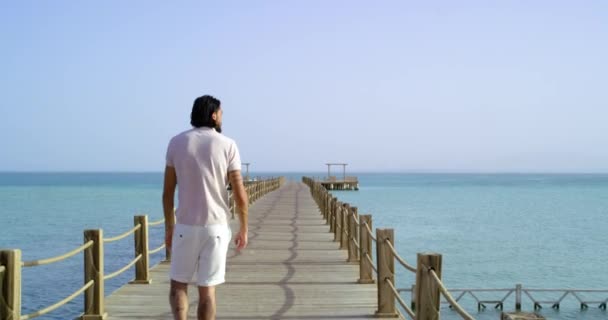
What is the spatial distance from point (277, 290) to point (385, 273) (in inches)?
84.6

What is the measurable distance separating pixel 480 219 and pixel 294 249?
54.7 m

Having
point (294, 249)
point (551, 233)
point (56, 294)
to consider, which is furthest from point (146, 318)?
point (551, 233)

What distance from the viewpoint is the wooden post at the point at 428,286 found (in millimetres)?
4988

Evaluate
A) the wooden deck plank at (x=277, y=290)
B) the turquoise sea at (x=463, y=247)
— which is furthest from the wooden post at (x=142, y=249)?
the turquoise sea at (x=463, y=247)

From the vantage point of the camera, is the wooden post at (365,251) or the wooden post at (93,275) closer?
the wooden post at (93,275)

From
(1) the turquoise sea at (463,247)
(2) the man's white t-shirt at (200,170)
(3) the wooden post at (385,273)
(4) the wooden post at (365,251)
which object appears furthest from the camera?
(1) the turquoise sea at (463,247)

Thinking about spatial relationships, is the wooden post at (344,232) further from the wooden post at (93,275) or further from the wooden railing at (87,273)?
the wooden post at (93,275)

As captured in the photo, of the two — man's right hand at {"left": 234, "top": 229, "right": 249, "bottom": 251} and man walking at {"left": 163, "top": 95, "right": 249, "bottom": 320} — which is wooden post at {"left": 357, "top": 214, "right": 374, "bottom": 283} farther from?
man walking at {"left": 163, "top": 95, "right": 249, "bottom": 320}

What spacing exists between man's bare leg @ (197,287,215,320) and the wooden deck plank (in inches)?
85.6

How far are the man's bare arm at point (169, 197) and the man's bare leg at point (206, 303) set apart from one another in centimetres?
52

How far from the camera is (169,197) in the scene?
4.83 metres

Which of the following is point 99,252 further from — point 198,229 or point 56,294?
point 56,294

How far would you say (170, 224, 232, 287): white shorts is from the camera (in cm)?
458

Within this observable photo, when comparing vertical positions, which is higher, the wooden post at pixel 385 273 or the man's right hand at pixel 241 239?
the man's right hand at pixel 241 239
